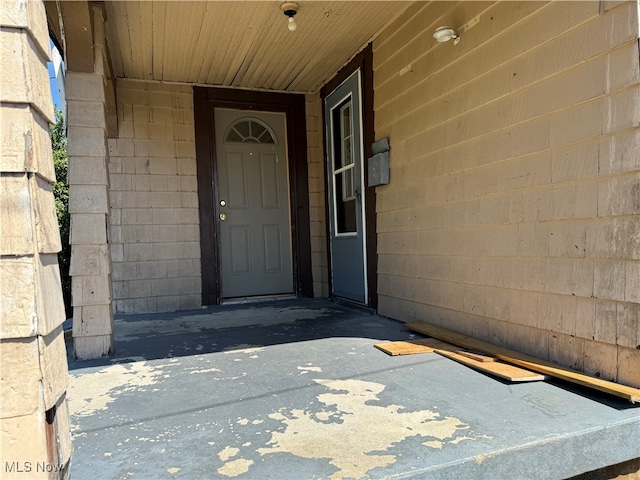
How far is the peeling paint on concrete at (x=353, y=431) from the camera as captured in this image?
1260 millimetres

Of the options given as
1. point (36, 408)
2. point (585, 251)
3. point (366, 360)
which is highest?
point (585, 251)

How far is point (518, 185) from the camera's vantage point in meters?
2.18

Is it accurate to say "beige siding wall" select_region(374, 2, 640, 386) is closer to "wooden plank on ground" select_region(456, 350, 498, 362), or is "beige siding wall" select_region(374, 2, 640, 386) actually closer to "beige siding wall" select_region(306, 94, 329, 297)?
"wooden plank on ground" select_region(456, 350, 498, 362)

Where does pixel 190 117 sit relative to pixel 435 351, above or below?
above

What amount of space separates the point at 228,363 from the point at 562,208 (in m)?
1.90

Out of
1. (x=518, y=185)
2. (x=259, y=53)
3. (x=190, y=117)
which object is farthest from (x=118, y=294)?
(x=518, y=185)

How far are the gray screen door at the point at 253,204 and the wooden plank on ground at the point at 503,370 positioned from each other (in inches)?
109

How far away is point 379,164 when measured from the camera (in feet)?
11.2

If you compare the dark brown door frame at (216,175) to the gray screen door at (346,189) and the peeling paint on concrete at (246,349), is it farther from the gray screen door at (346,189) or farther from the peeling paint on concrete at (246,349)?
the peeling paint on concrete at (246,349)

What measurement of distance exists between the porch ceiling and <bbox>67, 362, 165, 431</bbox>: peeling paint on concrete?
2442 millimetres

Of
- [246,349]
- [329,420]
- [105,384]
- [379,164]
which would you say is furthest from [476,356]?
[105,384]

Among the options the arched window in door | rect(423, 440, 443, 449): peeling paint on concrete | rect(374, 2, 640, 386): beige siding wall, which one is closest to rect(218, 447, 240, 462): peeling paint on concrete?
rect(423, 440, 443, 449): peeling paint on concrete

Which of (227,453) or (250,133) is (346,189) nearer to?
(250,133)

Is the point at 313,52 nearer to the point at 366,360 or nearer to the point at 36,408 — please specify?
the point at 366,360
